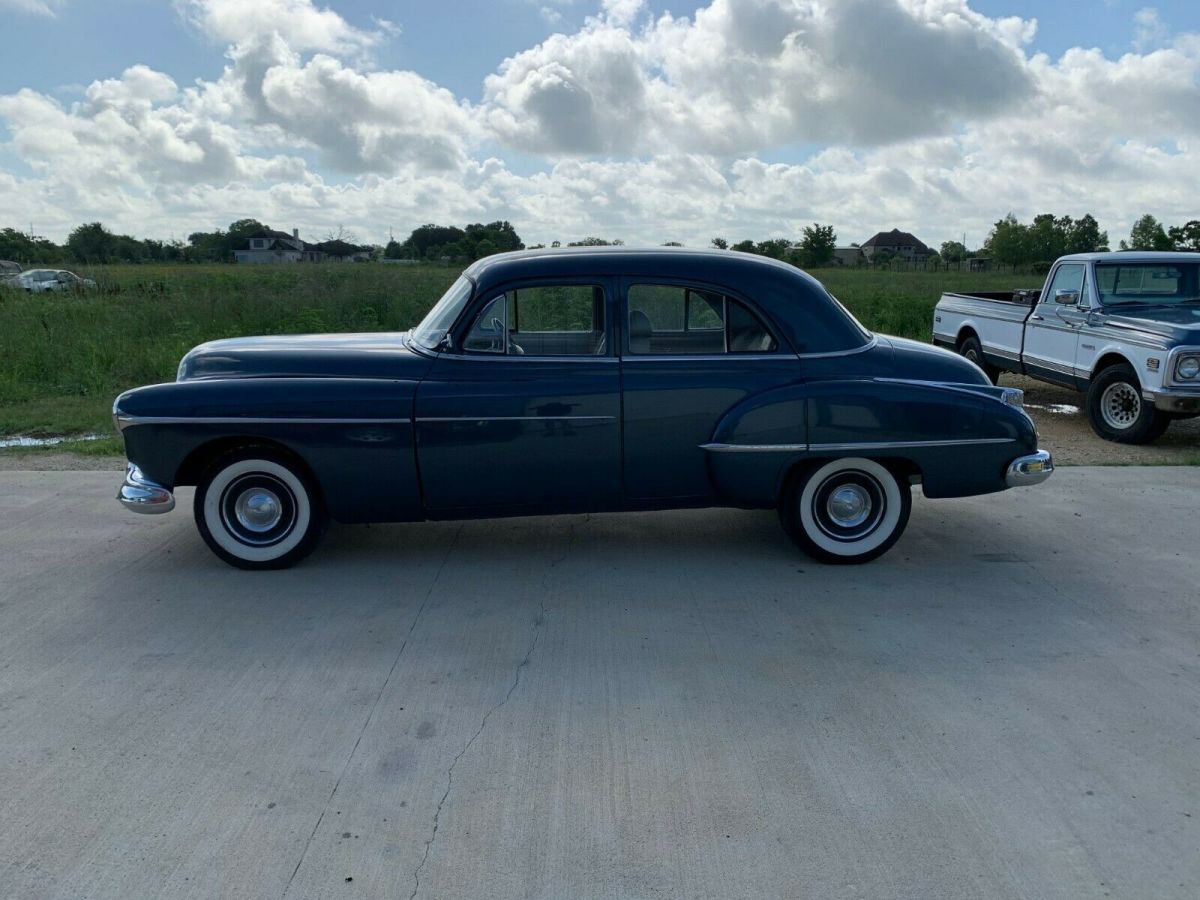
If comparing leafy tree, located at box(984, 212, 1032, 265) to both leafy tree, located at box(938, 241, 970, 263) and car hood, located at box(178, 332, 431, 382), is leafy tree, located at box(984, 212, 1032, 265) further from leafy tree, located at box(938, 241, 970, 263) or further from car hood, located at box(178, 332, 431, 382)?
car hood, located at box(178, 332, 431, 382)

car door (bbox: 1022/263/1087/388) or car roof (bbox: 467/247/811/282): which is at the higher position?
car roof (bbox: 467/247/811/282)

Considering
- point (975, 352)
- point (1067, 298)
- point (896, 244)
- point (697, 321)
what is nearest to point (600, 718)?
point (697, 321)

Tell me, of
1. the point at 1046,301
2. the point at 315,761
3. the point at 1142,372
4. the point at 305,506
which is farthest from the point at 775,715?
the point at 1046,301

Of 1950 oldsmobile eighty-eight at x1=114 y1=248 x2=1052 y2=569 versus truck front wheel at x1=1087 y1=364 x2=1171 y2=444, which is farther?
truck front wheel at x1=1087 y1=364 x2=1171 y2=444

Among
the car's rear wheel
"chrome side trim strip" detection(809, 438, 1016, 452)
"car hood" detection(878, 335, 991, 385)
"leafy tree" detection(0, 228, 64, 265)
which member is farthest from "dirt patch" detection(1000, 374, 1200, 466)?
"leafy tree" detection(0, 228, 64, 265)

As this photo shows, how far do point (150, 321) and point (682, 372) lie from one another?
39.4 feet

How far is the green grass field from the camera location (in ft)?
36.7

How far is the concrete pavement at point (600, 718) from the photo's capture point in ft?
9.62

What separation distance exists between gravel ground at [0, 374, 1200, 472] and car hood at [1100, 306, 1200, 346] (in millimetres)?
1014

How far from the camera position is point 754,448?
5.28 metres

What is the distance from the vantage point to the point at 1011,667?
13.9 feet

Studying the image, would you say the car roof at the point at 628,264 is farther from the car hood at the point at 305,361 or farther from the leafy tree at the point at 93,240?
the leafy tree at the point at 93,240

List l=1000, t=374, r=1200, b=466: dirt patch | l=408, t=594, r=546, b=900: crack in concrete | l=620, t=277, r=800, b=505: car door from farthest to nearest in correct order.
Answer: l=1000, t=374, r=1200, b=466: dirt patch
l=620, t=277, r=800, b=505: car door
l=408, t=594, r=546, b=900: crack in concrete

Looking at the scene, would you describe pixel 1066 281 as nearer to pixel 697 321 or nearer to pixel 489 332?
pixel 697 321
